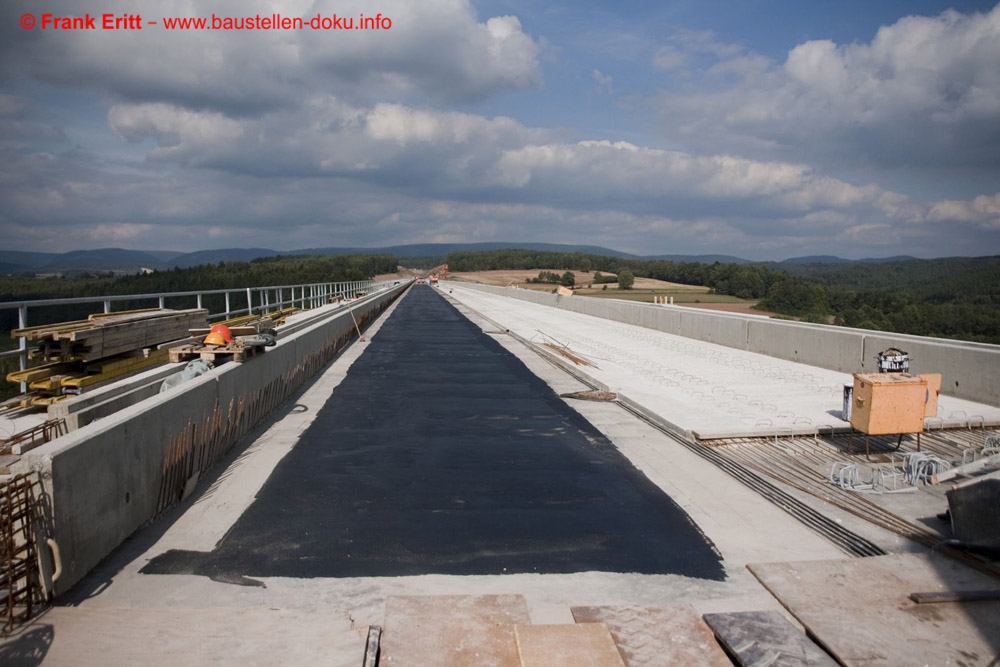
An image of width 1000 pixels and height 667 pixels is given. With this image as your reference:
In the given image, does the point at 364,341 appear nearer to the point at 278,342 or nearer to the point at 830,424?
the point at 278,342

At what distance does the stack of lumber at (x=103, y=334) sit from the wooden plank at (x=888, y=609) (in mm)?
7774

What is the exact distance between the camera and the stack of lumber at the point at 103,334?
8562 mm

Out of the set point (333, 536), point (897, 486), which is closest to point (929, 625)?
point (897, 486)

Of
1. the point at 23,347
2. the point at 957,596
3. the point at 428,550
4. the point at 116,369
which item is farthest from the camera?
the point at 116,369

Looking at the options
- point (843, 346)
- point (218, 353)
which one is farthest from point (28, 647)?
point (843, 346)

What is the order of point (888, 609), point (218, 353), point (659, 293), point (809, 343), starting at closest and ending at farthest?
point (888, 609)
point (218, 353)
point (809, 343)
point (659, 293)

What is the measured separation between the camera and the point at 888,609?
4594mm

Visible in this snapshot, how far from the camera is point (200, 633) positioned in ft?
14.0

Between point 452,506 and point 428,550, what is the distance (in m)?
1.10

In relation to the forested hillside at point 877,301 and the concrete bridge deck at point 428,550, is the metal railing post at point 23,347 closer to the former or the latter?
the concrete bridge deck at point 428,550

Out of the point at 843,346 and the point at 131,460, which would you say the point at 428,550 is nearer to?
the point at 131,460

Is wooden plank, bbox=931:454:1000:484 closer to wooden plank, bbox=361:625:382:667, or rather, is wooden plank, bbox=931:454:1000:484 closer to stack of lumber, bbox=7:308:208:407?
wooden plank, bbox=361:625:382:667

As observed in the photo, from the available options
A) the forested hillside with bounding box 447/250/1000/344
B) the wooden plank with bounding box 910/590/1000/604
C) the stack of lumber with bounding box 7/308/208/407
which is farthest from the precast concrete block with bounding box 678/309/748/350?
→ the wooden plank with bounding box 910/590/1000/604

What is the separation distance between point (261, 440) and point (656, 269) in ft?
432
